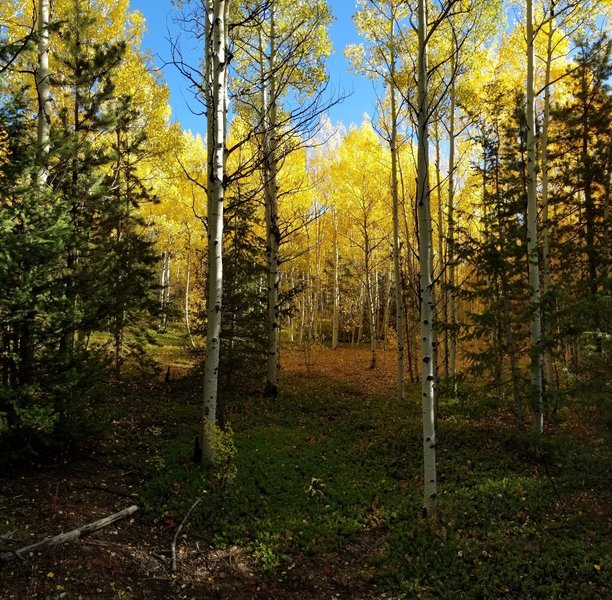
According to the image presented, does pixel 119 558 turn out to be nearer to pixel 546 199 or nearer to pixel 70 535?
pixel 70 535

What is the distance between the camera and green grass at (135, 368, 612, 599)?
4.47 meters

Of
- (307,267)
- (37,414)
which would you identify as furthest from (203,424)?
(307,267)

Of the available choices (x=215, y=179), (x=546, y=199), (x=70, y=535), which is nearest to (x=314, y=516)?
(x=70, y=535)

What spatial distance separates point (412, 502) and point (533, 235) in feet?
17.5

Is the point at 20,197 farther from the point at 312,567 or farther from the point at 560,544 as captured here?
the point at 560,544

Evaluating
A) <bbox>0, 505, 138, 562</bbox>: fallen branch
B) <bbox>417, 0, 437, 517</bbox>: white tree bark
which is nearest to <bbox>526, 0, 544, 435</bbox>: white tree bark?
<bbox>417, 0, 437, 517</bbox>: white tree bark

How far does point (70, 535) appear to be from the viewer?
13.9ft

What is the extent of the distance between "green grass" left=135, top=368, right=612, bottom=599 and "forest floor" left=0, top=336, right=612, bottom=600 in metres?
0.02

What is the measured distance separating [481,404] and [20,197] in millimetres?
8627

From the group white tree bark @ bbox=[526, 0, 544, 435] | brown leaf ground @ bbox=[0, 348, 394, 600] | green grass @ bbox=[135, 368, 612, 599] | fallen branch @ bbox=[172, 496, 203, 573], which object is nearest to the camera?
brown leaf ground @ bbox=[0, 348, 394, 600]

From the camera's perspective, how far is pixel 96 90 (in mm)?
8211

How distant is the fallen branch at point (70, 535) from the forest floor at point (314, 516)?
65mm

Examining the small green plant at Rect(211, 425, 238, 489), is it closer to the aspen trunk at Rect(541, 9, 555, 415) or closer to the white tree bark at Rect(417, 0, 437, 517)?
the white tree bark at Rect(417, 0, 437, 517)

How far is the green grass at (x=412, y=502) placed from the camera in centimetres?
447
